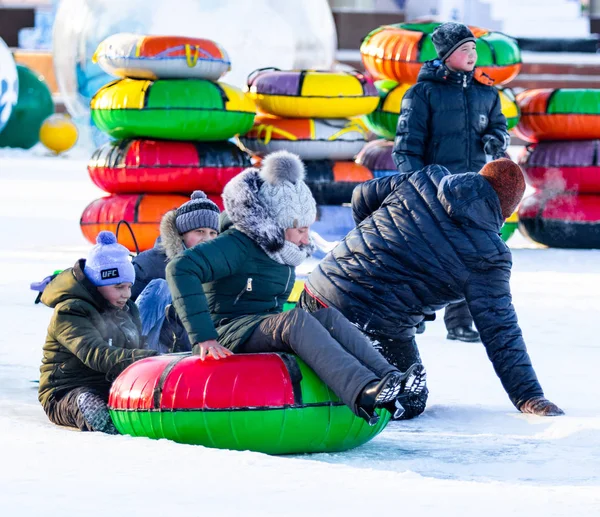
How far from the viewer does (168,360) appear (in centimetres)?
400

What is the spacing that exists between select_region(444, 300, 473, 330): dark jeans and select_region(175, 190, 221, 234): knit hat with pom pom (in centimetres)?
153

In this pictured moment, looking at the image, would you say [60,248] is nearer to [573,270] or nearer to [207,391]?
[573,270]

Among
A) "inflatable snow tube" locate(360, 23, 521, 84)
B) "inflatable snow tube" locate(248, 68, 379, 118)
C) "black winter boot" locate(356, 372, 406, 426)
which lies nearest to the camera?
"black winter boot" locate(356, 372, 406, 426)

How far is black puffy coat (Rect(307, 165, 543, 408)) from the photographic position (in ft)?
14.5

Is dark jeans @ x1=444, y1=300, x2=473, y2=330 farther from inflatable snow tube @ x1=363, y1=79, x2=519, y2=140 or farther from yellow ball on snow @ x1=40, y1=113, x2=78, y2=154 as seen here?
yellow ball on snow @ x1=40, y1=113, x2=78, y2=154

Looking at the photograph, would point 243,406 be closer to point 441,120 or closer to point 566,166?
point 441,120

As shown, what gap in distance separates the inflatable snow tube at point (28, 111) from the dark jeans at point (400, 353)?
14.0 m

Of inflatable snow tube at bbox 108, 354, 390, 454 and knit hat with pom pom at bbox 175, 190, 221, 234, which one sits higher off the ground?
knit hat with pom pom at bbox 175, 190, 221, 234

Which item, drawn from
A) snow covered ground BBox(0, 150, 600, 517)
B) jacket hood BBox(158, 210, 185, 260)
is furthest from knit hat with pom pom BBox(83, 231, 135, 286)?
jacket hood BBox(158, 210, 185, 260)

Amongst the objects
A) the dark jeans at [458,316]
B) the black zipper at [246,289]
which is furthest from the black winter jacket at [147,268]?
the dark jeans at [458,316]

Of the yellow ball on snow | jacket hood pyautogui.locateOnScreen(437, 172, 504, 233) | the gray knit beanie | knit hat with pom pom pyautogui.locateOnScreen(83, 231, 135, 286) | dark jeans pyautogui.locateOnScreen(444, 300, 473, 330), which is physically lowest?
the yellow ball on snow

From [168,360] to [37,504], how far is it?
41.9 inches

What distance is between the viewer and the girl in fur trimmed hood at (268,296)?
3.79m

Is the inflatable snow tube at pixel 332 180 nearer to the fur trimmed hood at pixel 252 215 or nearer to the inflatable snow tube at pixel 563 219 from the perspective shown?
the inflatable snow tube at pixel 563 219
